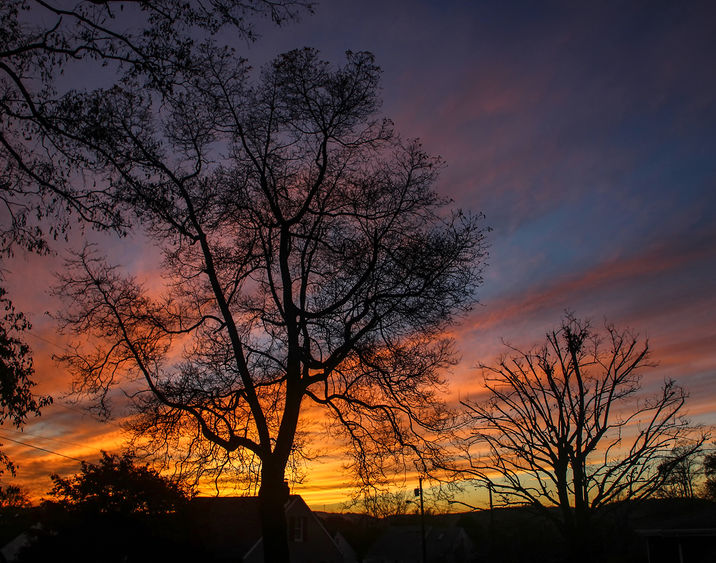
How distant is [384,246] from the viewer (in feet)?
39.6

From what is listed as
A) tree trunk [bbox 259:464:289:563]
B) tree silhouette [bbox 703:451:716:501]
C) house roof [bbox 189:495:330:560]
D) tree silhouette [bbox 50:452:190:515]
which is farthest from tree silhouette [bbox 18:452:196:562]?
tree silhouette [bbox 703:451:716:501]

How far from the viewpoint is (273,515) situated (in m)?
11.0

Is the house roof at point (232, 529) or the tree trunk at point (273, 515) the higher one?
the tree trunk at point (273, 515)

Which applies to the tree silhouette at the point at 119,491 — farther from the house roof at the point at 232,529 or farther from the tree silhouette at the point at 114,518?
the house roof at the point at 232,529

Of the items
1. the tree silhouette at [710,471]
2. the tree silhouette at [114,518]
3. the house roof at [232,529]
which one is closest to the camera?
the tree silhouette at [710,471]

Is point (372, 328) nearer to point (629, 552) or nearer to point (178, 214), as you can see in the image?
point (178, 214)

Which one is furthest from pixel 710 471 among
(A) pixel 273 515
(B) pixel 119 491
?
(B) pixel 119 491

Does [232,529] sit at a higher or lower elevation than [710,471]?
lower

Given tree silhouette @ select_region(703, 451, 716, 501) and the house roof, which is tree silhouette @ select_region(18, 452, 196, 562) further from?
tree silhouette @ select_region(703, 451, 716, 501)

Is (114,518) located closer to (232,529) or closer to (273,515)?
(232,529)

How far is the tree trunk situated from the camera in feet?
35.3

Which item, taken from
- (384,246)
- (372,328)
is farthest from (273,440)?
(384,246)

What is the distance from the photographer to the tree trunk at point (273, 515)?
10750 mm

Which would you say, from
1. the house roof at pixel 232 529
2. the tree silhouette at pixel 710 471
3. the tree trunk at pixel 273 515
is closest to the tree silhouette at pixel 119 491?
the house roof at pixel 232 529
